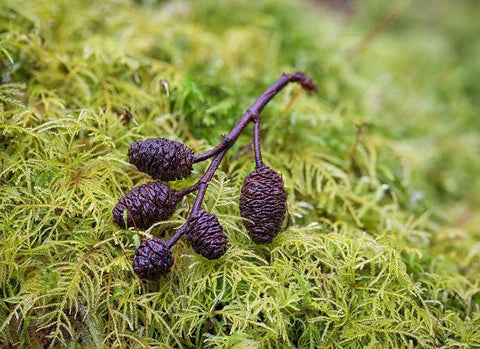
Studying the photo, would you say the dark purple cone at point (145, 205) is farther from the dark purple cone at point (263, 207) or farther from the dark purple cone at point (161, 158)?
the dark purple cone at point (263, 207)

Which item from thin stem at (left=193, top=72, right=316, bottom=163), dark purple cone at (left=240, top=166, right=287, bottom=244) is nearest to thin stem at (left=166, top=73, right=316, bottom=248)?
thin stem at (left=193, top=72, right=316, bottom=163)

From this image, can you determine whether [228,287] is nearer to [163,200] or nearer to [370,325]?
[163,200]

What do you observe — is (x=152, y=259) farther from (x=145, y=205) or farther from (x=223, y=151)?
(x=223, y=151)

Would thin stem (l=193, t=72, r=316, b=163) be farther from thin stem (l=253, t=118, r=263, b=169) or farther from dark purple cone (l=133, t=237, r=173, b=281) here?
dark purple cone (l=133, t=237, r=173, b=281)

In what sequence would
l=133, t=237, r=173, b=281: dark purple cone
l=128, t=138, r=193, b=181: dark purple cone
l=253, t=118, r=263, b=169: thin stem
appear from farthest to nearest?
l=253, t=118, r=263, b=169: thin stem < l=128, t=138, r=193, b=181: dark purple cone < l=133, t=237, r=173, b=281: dark purple cone

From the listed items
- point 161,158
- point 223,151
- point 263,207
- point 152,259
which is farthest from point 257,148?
point 152,259

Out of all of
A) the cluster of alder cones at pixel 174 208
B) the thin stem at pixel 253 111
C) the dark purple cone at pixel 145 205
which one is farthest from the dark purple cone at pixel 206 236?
the thin stem at pixel 253 111

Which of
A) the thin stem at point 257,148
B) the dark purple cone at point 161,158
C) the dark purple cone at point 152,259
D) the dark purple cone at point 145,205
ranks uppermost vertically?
the thin stem at point 257,148

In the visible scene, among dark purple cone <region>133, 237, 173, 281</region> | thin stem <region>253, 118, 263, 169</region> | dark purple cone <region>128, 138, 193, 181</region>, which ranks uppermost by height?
thin stem <region>253, 118, 263, 169</region>
